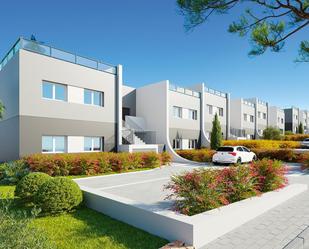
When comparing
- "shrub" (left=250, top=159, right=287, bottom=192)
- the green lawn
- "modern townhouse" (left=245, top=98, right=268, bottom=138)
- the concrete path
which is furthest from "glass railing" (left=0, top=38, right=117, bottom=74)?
"modern townhouse" (left=245, top=98, right=268, bottom=138)

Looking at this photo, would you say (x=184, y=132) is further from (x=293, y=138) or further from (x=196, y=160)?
(x=293, y=138)

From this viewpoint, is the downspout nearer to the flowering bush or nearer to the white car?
the white car

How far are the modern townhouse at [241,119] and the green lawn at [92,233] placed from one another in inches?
1350

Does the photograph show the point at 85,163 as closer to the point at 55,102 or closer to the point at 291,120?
the point at 55,102

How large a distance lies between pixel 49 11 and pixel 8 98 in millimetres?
7522

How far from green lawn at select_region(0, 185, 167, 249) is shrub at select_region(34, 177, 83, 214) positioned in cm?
A: 24

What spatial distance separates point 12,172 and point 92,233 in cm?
866

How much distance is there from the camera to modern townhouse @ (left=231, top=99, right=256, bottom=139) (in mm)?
40594

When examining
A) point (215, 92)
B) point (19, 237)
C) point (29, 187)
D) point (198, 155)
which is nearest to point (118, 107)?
point (198, 155)

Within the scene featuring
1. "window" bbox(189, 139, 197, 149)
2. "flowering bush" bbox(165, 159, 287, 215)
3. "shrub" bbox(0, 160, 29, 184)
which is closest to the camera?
"flowering bush" bbox(165, 159, 287, 215)

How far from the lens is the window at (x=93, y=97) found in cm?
1955

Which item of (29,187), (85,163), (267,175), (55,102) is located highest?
(55,102)

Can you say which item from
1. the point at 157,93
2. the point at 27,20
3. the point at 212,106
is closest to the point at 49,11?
the point at 27,20

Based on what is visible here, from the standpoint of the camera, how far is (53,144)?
17.2m
